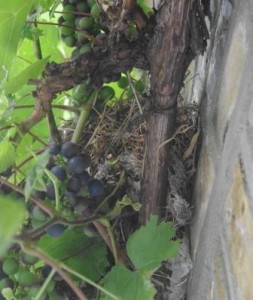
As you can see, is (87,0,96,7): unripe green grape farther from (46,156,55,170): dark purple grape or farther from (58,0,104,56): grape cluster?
(46,156,55,170): dark purple grape

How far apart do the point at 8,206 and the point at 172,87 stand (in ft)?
1.62

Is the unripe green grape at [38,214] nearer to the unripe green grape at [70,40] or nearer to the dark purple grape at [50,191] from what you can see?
the dark purple grape at [50,191]

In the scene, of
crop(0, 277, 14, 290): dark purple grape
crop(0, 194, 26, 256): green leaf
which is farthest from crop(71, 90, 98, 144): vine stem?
crop(0, 194, 26, 256): green leaf

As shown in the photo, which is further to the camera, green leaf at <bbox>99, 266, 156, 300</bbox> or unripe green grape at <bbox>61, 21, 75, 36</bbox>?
unripe green grape at <bbox>61, 21, 75, 36</bbox>

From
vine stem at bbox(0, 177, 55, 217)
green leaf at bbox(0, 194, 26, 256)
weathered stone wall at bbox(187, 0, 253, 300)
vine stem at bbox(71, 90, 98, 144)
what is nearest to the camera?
green leaf at bbox(0, 194, 26, 256)

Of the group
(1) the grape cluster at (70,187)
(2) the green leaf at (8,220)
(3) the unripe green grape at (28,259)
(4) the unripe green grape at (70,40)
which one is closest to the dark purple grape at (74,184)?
(1) the grape cluster at (70,187)

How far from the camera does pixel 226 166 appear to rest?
21.5 inches

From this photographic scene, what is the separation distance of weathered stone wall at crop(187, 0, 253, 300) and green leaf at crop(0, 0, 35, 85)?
0.81 feet

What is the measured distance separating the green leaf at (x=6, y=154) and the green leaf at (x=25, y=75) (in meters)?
0.09

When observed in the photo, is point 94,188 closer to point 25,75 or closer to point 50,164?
point 50,164

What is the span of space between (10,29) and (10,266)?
31 centimetres

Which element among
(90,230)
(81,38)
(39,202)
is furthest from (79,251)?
(81,38)

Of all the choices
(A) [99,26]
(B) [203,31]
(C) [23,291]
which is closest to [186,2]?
(B) [203,31]

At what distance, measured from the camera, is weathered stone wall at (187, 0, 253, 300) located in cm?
47
